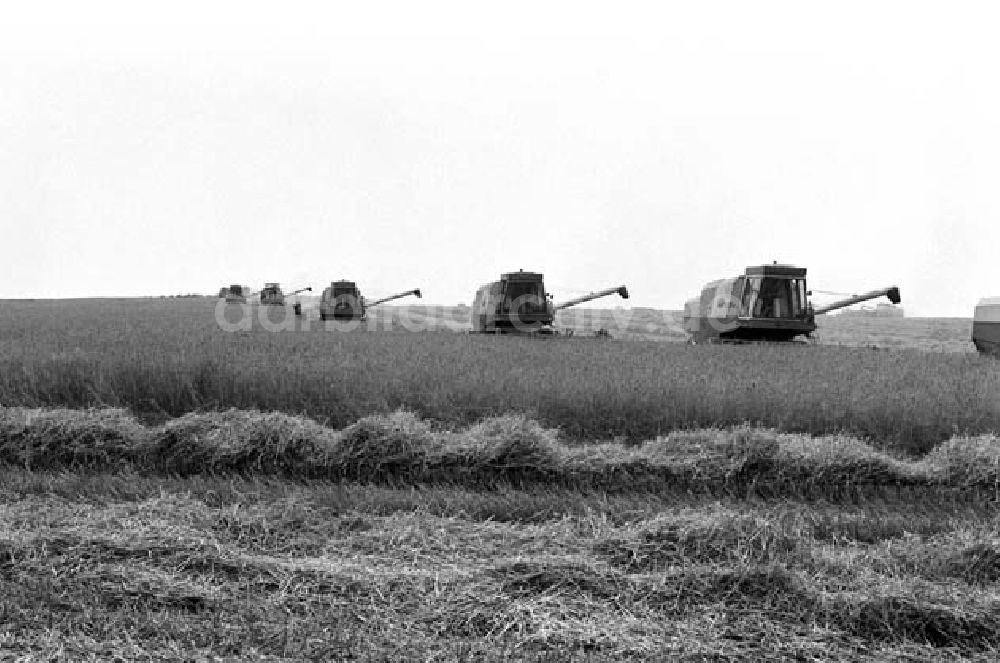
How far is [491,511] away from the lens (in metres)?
5.65

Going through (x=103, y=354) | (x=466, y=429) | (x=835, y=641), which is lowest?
(x=835, y=641)

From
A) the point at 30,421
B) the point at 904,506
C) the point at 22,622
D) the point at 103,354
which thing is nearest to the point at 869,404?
the point at 904,506

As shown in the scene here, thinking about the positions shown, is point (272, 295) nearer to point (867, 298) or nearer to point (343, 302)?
point (343, 302)

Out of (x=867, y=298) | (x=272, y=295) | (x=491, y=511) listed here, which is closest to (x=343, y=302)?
(x=272, y=295)

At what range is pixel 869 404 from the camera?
862cm

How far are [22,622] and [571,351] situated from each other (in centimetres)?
1083

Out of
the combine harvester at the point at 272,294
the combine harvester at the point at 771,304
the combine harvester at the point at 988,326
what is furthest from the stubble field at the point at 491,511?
the combine harvester at the point at 272,294

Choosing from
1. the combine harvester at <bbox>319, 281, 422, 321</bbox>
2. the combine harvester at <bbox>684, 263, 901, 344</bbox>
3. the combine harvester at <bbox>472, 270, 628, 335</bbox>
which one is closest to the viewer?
the combine harvester at <bbox>684, 263, 901, 344</bbox>

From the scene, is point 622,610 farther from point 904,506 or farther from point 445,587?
point 904,506

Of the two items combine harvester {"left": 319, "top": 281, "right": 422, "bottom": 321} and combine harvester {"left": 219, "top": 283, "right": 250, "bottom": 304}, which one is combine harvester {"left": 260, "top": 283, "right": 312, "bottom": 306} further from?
combine harvester {"left": 319, "top": 281, "right": 422, "bottom": 321}

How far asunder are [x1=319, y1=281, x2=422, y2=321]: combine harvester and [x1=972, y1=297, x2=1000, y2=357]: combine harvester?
19.4 meters

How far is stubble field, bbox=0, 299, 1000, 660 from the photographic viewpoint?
3793 millimetres

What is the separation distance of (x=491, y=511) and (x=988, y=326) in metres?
16.3

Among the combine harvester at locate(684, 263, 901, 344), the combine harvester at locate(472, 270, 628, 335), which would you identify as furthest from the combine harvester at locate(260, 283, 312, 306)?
the combine harvester at locate(684, 263, 901, 344)
